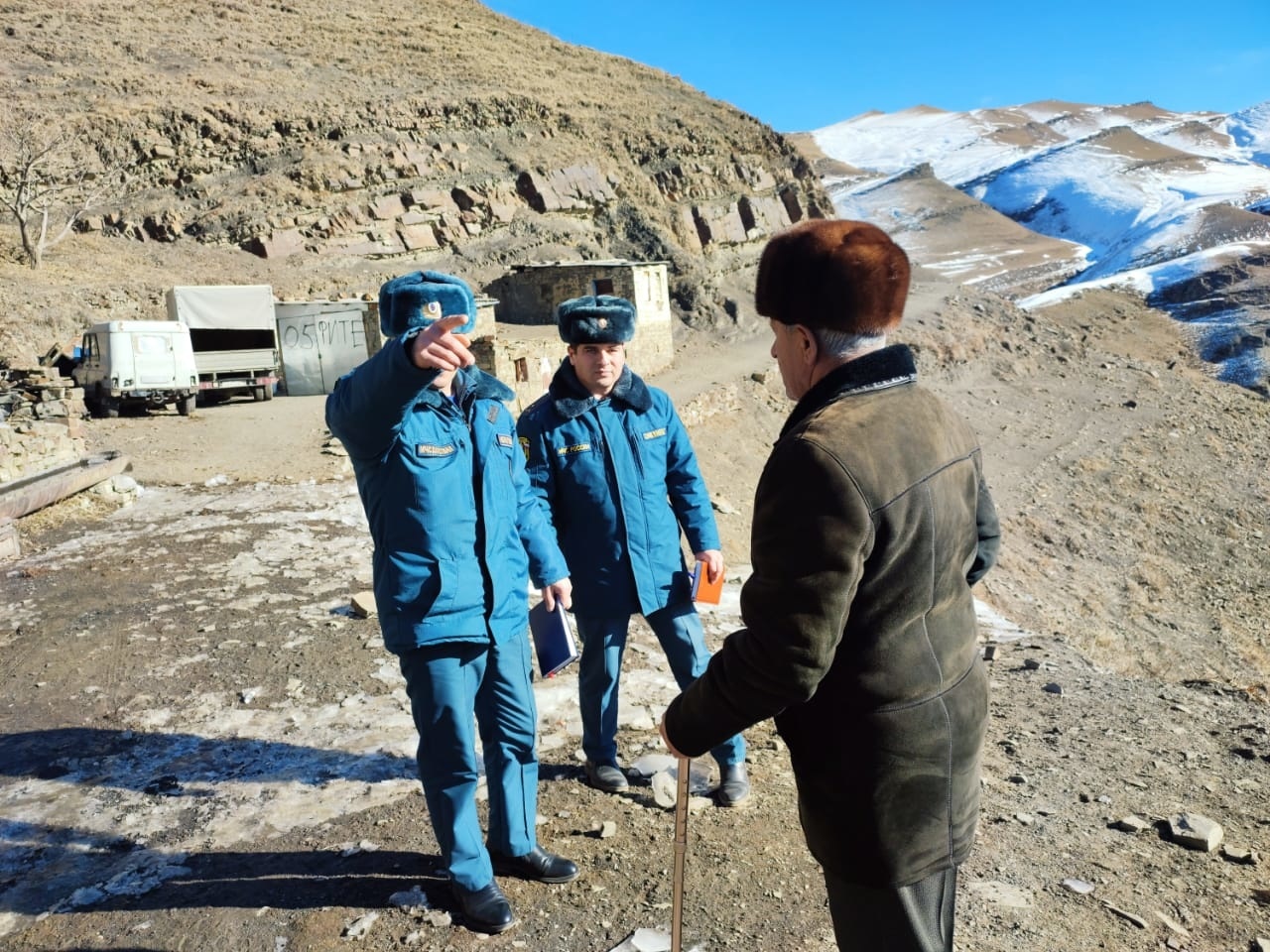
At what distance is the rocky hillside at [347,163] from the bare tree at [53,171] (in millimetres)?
314

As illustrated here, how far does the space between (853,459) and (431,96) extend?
1543 inches

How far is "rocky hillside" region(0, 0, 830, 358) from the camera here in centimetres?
2770

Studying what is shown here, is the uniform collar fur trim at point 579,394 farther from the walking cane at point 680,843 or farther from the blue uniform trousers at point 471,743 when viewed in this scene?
the walking cane at point 680,843

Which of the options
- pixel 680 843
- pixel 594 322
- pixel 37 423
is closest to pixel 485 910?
pixel 680 843

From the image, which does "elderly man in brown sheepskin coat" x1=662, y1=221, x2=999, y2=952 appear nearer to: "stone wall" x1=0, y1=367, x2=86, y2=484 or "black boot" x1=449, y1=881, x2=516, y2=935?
"black boot" x1=449, y1=881, x2=516, y2=935

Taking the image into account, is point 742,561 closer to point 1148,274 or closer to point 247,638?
point 247,638

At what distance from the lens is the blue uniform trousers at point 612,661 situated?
3.78 metres

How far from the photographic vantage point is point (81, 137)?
30.0m

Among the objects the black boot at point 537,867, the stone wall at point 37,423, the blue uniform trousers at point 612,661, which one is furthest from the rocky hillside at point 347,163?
the black boot at point 537,867

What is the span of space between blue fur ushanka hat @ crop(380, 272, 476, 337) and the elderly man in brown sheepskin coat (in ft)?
3.69

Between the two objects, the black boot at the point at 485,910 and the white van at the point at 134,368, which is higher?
the white van at the point at 134,368

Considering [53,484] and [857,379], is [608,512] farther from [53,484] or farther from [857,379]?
[53,484]

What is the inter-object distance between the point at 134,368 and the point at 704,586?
52.5 ft

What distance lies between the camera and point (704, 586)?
390 cm
